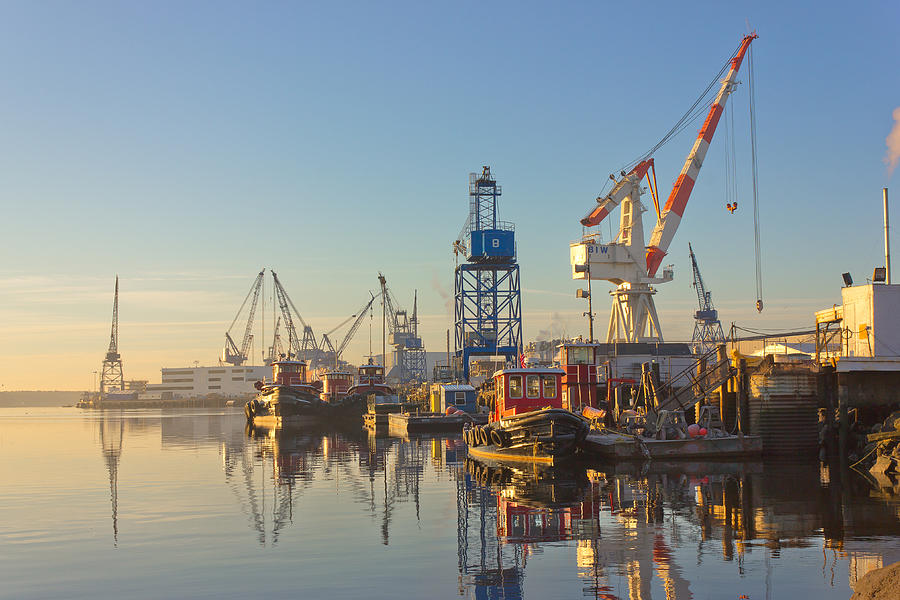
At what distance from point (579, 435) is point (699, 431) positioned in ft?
16.8

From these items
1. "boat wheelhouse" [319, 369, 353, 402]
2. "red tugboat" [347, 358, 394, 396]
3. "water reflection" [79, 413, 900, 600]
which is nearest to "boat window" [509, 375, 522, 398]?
"water reflection" [79, 413, 900, 600]

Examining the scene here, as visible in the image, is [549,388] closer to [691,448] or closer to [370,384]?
[691,448]

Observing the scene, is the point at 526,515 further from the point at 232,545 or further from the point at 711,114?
the point at 711,114

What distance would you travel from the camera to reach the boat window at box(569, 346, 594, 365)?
4462 centimetres

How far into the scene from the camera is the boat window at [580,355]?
4462 cm

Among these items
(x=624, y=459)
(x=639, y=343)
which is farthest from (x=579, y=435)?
(x=639, y=343)

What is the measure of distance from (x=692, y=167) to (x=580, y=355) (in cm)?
3488

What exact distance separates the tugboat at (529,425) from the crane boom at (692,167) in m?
37.7

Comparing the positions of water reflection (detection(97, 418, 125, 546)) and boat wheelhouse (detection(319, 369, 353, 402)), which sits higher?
boat wheelhouse (detection(319, 369, 353, 402))

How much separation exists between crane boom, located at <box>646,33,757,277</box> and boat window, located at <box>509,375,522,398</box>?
38.7 metres

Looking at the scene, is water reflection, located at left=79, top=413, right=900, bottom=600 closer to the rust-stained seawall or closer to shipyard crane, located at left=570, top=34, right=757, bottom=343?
the rust-stained seawall

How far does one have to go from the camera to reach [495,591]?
47.6 feet

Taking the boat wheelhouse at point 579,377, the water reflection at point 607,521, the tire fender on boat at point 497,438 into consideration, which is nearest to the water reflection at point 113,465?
the water reflection at point 607,521

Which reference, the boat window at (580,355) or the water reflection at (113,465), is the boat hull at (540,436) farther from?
the water reflection at (113,465)
